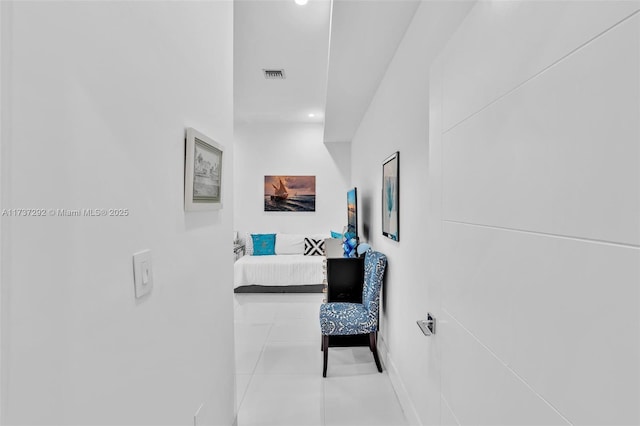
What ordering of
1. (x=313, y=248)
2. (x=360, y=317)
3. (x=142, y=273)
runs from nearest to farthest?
(x=142, y=273)
(x=360, y=317)
(x=313, y=248)

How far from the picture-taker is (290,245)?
5.70 m

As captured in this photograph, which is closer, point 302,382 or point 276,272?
point 302,382

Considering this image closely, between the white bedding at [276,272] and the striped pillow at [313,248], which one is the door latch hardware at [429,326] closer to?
the white bedding at [276,272]

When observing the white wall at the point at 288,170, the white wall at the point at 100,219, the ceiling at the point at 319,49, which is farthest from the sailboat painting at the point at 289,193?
the white wall at the point at 100,219

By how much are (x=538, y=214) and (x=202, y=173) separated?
107cm

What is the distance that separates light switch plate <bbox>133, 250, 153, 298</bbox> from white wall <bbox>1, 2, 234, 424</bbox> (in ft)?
0.08

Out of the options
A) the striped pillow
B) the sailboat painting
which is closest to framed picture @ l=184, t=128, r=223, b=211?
the striped pillow

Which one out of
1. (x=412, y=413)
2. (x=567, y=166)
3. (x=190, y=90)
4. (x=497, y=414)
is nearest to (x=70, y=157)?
(x=190, y=90)

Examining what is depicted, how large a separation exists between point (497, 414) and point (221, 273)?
1.16 m

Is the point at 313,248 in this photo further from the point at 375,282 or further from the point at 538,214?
the point at 538,214

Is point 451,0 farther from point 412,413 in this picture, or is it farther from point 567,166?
point 412,413

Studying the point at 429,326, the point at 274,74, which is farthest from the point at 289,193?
the point at 429,326

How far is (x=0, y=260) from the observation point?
47 centimetres

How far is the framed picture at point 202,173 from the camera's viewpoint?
1.11 meters
